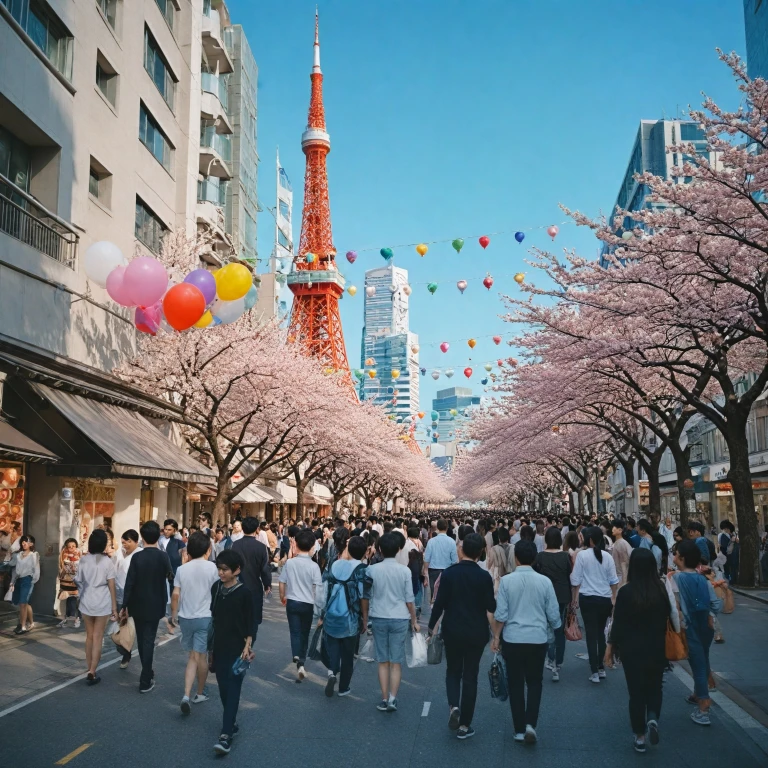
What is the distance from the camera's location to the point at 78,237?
1636cm

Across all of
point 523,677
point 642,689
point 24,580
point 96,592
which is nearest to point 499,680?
point 523,677

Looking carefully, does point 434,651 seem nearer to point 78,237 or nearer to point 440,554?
point 440,554

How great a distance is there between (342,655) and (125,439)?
988cm

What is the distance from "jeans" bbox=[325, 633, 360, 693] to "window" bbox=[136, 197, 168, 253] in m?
16.6

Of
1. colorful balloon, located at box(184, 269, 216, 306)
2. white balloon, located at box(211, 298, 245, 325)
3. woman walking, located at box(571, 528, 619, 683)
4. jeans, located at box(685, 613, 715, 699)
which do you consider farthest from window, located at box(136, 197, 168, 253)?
jeans, located at box(685, 613, 715, 699)

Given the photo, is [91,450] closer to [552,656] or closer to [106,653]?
[106,653]

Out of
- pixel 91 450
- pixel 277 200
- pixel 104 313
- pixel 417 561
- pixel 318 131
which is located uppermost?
pixel 318 131

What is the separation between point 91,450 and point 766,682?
10902 millimetres

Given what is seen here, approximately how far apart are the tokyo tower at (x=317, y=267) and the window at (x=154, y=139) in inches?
1266

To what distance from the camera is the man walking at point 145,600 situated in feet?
27.1

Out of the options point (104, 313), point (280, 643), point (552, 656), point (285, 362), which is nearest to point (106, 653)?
point (280, 643)

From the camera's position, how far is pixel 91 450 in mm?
13930

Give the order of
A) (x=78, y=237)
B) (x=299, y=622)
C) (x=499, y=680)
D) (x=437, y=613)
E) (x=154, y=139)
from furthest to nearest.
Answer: (x=154, y=139), (x=78, y=237), (x=299, y=622), (x=437, y=613), (x=499, y=680)

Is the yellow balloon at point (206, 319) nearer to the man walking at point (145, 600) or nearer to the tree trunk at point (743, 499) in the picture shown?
the man walking at point (145, 600)
